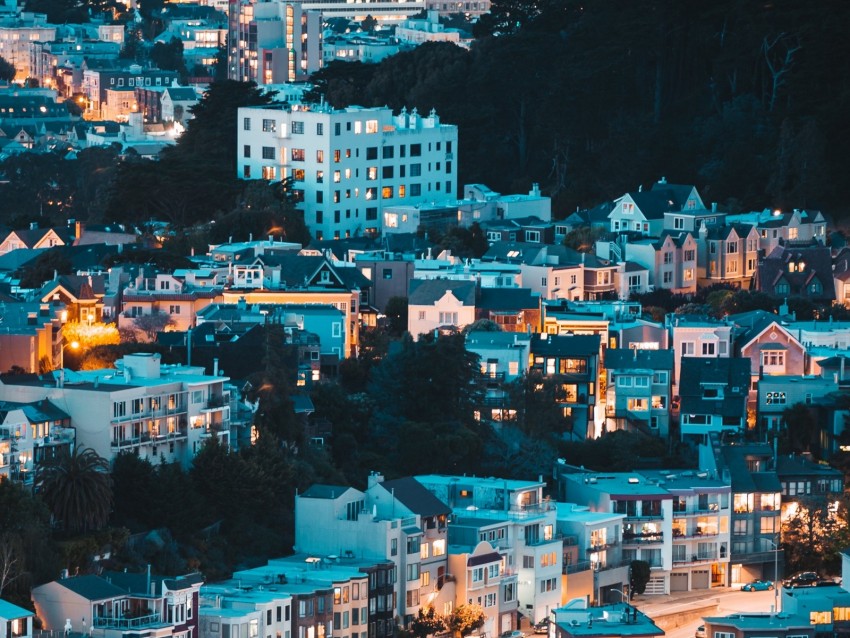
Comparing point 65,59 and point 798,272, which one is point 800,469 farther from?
point 65,59

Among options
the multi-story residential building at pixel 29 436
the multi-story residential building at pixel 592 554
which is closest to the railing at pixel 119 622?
the multi-story residential building at pixel 29 436

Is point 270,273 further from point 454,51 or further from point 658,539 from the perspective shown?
point 454,51

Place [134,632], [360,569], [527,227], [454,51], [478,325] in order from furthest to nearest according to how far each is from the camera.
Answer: [454,51] < [527,227] < [478,325] < [360,569] < [134,632]

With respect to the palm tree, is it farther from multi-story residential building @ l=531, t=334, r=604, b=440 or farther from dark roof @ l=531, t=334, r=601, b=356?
dark roof @ l=531, t=334, r=601, b=356

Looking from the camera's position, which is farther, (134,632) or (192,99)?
(192,99)

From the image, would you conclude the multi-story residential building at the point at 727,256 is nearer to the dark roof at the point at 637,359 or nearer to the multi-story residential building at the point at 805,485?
the dark roof at the point at 637,359

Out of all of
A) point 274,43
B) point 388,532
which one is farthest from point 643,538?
point 274,43

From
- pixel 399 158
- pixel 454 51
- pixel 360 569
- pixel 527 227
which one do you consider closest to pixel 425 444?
pixel 360 569

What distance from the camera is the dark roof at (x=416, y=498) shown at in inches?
1858

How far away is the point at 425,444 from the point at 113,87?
56327 mm

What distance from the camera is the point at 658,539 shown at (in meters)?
51.6

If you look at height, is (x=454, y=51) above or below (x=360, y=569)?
above

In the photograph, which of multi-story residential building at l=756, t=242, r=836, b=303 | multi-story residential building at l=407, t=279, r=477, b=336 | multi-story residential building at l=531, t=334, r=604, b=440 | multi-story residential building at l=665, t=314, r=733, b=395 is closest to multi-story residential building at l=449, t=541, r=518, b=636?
multi-story residential building at l=531, t=334, r=604, b=440

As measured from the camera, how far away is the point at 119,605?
135 ft
